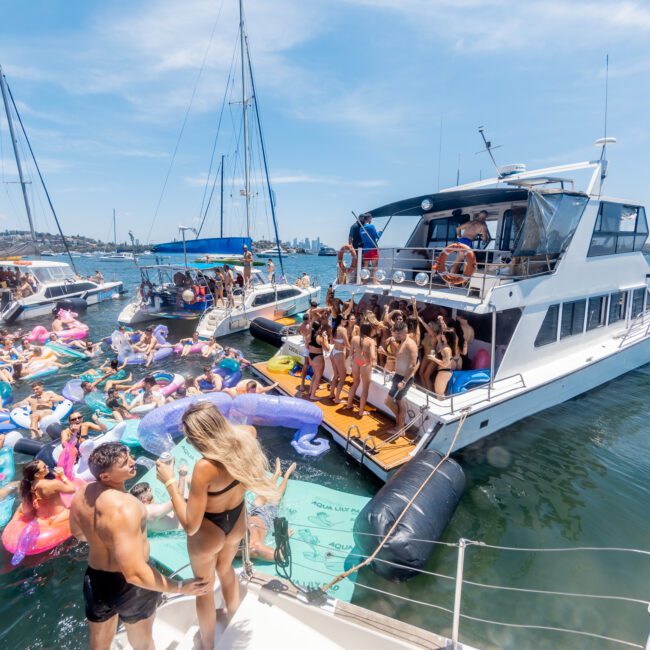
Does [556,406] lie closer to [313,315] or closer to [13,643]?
[313,315]

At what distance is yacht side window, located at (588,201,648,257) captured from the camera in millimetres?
9430

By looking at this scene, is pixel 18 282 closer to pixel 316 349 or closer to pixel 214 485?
pixel 316 349

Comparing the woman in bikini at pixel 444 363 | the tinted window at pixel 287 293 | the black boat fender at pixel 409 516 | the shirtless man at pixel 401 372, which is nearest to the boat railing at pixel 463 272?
the woman in bikini at pixel 444 363

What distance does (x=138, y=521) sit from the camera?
245 centimetres

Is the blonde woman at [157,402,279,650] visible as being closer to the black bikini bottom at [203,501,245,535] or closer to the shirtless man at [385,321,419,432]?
the black bikini bottom at [203,501,245,535]

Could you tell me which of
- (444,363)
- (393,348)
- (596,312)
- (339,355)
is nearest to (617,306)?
(596,312)

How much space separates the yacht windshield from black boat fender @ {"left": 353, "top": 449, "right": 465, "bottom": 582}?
4577 mm

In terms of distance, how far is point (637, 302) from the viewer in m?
12.0

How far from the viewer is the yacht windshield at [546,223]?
25.0ft

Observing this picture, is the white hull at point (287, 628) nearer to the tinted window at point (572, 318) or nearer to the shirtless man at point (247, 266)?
the tinted window at point (572, 318)

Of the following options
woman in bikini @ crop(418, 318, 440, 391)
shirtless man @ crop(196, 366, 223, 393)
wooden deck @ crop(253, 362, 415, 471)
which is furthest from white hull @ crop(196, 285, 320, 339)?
woman in bikini @ crop(418, 318, 440, 391)

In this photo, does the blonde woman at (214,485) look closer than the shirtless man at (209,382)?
Yes

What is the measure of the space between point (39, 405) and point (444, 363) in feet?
31.6

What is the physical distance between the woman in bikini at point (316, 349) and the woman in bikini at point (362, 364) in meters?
0.92
